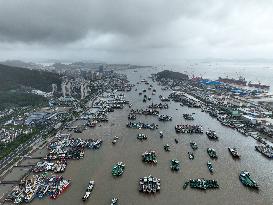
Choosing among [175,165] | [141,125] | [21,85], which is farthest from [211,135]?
[21,85]

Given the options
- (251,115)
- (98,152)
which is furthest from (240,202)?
(251,115)

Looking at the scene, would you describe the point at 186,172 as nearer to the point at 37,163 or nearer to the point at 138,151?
the point at 138,151

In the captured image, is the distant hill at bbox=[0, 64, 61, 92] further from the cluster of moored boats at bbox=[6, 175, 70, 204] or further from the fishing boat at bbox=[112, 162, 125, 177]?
the fishing boat at bbox=[112, 162, 125, 177]

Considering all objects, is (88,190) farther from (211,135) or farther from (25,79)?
(25,79)

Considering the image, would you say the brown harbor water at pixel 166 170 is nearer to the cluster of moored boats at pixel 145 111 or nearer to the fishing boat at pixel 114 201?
the fishing boat at pixel 114 201

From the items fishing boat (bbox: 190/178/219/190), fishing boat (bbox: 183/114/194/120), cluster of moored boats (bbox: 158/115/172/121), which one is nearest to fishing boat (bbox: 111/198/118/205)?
fishing boat (bbox: 190/178/219/190)
